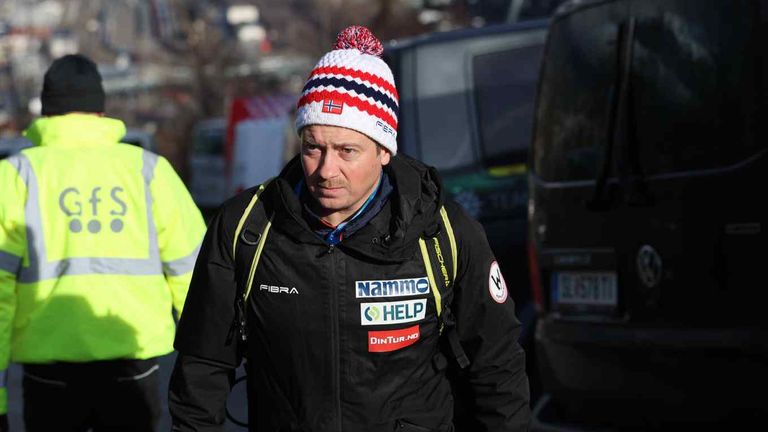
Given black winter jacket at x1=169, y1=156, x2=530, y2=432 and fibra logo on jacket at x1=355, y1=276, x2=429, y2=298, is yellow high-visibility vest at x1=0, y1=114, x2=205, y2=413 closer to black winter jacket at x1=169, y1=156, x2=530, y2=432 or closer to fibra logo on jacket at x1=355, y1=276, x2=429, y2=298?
black winter jacket at x1=169, y1=156, x2=530, y2=432

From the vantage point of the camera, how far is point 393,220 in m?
3.00

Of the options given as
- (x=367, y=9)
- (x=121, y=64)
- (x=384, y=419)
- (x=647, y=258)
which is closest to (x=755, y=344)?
(x=647, y=258)

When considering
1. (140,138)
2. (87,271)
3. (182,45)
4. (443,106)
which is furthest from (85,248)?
(182,45)

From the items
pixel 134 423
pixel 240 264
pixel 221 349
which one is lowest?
pixel 134 423

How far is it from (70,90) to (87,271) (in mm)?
677

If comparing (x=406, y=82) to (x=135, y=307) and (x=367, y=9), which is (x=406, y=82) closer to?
(x=135, y=307)

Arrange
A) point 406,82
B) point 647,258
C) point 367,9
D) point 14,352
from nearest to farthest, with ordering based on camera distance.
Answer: point 14,352 < point 647,258 < point 406,82 < point 367,9

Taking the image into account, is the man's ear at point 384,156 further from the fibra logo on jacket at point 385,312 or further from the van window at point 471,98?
the van window at point 471,98

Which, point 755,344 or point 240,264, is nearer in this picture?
point 240,264

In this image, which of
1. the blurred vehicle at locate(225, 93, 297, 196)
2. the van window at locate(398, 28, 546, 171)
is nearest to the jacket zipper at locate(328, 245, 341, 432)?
the van window at locate(398, 28, 546, 171)

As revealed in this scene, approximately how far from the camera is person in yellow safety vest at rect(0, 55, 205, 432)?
4219mm

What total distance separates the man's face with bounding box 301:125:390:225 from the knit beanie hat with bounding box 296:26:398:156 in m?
0.03

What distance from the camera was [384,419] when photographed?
298cm

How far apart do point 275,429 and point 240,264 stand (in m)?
0.39
